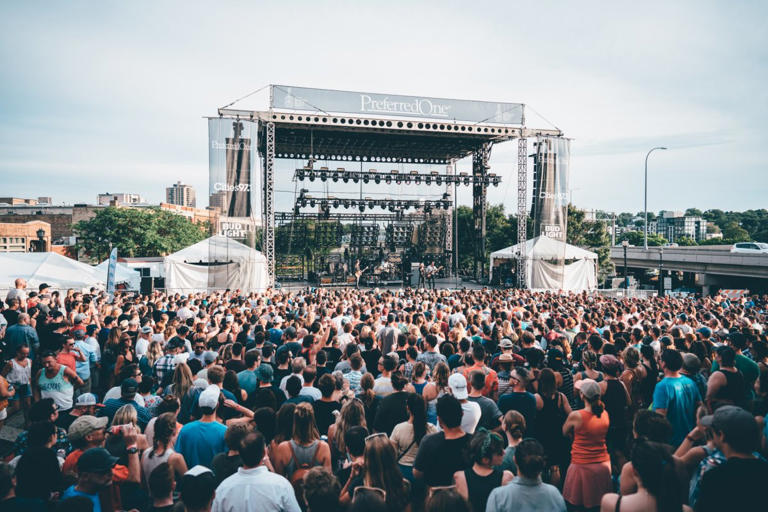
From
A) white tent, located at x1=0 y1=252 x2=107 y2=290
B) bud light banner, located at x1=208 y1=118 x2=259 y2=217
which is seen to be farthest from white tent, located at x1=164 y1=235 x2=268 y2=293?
white tent, located at x1=0 y1=252 x2=107 y2=290

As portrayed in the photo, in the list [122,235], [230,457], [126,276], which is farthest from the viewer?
[122,235]

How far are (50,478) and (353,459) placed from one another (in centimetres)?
174

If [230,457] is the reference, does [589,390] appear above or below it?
above

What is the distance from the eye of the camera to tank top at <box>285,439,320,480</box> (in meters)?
2.97

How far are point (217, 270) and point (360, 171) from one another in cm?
1225

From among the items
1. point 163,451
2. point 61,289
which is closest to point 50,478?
point 163,451

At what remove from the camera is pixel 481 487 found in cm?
268

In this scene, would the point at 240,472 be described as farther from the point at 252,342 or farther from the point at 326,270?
the point at 326,270

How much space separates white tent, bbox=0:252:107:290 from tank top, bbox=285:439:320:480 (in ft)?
46.1

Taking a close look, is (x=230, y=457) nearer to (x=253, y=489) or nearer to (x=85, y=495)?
(x=253, y=489)

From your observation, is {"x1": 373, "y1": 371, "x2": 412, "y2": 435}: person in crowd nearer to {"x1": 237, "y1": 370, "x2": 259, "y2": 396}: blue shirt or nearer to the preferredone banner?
{"x1": 237, "y1": 370, "x2": 259, "y2": 396}: blue shirt

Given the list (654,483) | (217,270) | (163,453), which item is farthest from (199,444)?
(217,270)

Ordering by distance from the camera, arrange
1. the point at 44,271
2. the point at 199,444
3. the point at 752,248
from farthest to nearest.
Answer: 1. the point at 752,248
2. the point at 44,271
3. the point at 199,444

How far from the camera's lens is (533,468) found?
7.52ft
